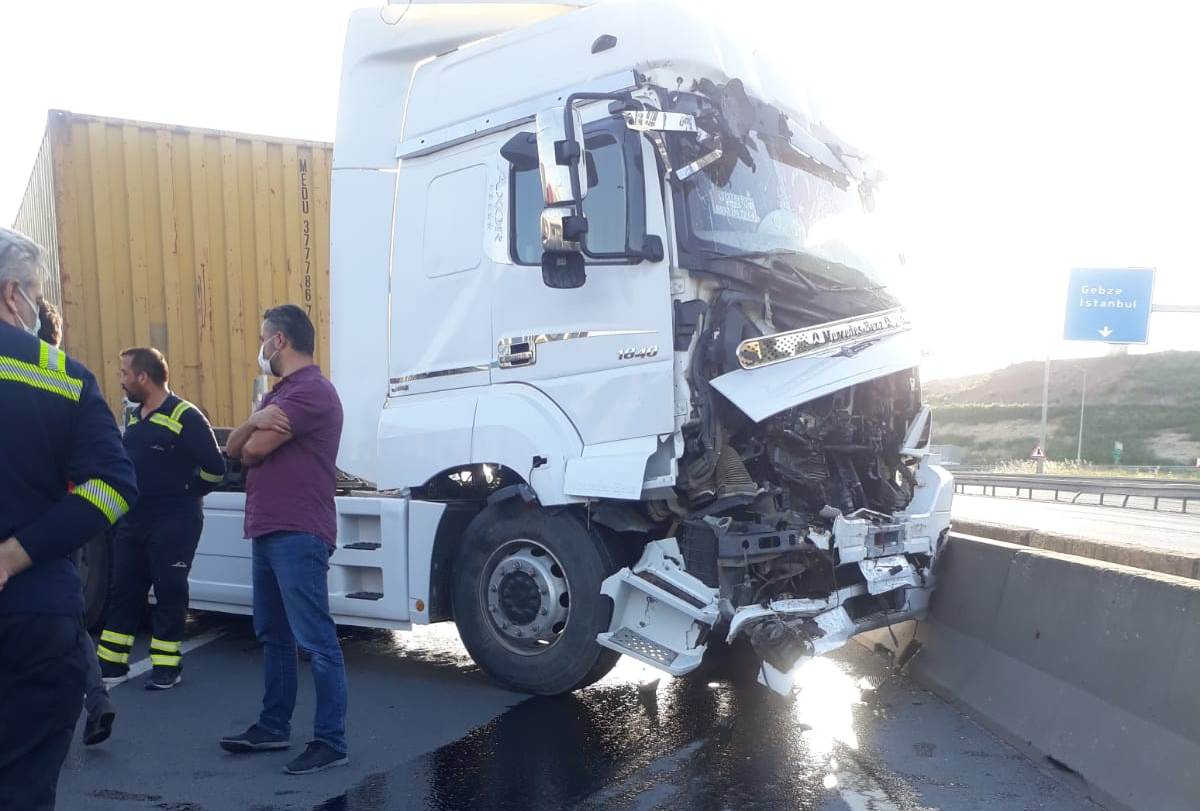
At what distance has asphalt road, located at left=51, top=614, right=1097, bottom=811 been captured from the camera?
3998mm

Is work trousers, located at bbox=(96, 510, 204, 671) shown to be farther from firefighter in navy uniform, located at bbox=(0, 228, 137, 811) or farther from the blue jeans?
firefighter in navy uniform, located at bbox=(0, 228, 137, 811)

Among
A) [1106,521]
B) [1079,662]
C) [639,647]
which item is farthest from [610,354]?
[1106,521]

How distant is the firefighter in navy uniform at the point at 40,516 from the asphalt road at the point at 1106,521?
12.0 m

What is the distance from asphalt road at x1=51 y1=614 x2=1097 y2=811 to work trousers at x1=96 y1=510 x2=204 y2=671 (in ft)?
0.83

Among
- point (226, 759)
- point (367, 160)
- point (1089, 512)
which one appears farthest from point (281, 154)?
point (1089, 512)

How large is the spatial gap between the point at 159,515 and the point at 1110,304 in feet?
65.7

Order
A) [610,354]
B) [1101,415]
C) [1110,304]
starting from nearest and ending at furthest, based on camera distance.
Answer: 1. [610,354]
2. [1110,304]
3. [1101,415]

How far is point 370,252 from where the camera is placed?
19.8ft

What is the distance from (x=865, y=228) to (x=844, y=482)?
158cm

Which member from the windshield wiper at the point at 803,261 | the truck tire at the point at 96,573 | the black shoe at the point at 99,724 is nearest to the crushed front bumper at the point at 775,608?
the windshield wiper at the point at 803,261

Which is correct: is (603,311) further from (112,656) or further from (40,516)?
(112,656)

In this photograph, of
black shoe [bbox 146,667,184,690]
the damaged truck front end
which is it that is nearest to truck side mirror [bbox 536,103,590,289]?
the damaged truck front end

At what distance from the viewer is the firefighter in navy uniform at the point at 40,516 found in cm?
248

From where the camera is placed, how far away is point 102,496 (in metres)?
2.65
